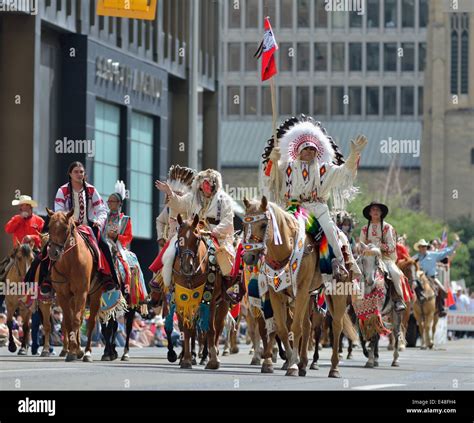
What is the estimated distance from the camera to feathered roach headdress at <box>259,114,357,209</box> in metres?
20.0

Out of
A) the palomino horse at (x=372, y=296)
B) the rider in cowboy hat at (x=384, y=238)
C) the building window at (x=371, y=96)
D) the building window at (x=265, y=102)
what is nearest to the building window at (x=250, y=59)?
the building window at (x=265, y=102)

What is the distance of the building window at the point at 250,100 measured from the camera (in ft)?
474

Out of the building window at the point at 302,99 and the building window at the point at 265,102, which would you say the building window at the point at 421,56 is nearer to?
the building window at the point at 302,99

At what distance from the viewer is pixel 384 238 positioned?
25.3 metres

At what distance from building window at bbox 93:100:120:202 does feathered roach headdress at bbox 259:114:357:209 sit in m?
34.0

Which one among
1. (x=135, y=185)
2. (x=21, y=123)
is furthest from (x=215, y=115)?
(x=21, y=123)

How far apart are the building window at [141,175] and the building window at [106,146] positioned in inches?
72.4

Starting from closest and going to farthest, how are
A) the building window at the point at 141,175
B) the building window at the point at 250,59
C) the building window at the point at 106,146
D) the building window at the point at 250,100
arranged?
the building window at the point at 106,146 → the building window at the point at 141,175 → the building window at the point at 250,59 → the building window at the point at 250,100

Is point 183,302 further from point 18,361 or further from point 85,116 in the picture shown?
point 85,116

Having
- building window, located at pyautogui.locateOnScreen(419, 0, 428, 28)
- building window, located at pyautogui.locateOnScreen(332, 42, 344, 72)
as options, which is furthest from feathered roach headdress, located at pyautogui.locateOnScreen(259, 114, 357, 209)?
building window, located at pyautogui.locateOnScreen(419, 0, 428, 28)

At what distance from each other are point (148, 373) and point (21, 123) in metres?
30.2

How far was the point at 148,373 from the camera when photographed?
18.4m

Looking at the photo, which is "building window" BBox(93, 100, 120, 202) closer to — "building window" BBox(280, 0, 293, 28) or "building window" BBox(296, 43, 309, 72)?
"building window" BBox(280, 0, 293, 28)

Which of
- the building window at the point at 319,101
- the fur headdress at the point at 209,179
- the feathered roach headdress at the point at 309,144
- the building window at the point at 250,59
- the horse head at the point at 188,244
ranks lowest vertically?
the horse head at the point at 188,244
